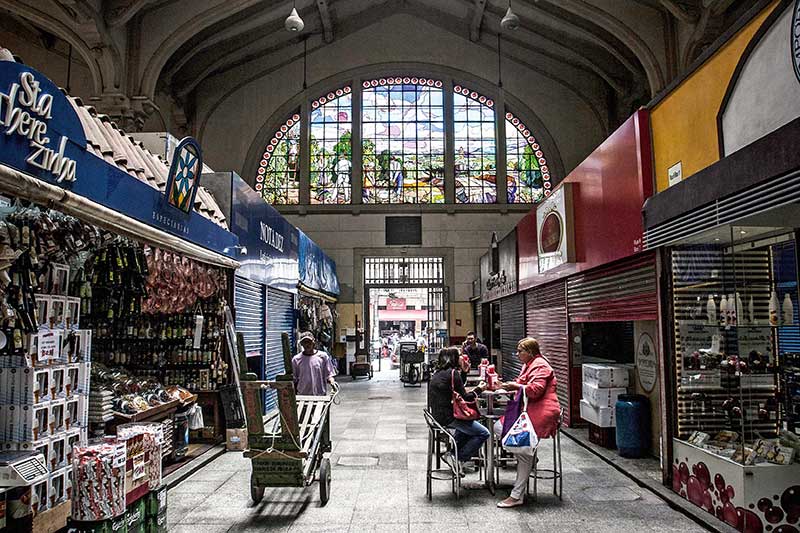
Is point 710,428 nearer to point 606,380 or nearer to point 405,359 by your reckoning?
point 606,380

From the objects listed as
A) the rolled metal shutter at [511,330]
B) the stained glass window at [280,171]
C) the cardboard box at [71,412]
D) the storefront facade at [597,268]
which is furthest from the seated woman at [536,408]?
the stained glass window at [280,171]

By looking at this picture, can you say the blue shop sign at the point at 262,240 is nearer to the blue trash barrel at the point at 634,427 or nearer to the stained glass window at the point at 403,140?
the blue trash barrel at the point at 634,427

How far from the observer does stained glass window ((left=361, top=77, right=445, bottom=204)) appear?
2038 centimetres

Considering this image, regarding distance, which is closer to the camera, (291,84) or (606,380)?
(606,380)

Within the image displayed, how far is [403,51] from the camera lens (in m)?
20.4

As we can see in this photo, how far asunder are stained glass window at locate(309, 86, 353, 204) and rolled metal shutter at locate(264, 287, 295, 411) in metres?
8.85

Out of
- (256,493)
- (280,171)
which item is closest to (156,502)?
(256,493)

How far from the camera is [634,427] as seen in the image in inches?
271

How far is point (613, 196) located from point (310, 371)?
4.24m

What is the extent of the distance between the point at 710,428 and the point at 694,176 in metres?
2.42

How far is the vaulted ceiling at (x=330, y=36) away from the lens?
41.8ft

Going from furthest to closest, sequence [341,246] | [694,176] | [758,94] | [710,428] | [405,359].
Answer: [341,246]
[405,359]
[710,428]
[694,176]
[758,94]

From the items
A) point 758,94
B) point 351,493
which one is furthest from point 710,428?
point 351,493

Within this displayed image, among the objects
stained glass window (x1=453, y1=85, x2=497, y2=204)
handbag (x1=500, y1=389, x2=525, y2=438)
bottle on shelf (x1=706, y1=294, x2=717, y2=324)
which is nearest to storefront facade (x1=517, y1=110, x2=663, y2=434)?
bottle on shelf (x1=706, y1=294, x2=717, y2=324)
